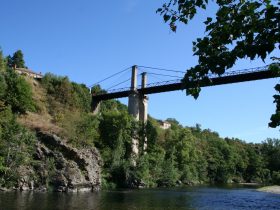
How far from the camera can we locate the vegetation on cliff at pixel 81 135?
1670 inches

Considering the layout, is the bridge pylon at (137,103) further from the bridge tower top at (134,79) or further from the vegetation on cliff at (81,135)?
the vegetation on cliff at (81,135)

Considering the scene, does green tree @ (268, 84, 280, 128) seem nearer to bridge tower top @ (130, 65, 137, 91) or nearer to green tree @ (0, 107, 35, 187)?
green tree @ (0, 107, 35, 187)

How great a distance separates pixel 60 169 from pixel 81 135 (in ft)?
28.2

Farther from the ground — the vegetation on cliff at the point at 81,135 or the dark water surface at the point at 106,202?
the vegetation on cliff at the point at 81,135

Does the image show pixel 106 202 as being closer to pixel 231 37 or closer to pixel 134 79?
pixel 231 37

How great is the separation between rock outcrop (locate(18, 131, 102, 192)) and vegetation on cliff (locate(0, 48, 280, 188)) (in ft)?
1.36

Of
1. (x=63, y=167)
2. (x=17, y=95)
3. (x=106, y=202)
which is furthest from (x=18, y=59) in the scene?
(x=106, y=202)

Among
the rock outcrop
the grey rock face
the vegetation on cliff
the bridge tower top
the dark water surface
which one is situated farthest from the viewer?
the bridge tower top

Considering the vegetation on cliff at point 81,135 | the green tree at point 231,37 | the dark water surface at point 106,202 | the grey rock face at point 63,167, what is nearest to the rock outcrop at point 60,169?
the grey rock face at point 63,167

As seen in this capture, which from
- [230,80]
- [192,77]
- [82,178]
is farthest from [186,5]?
[230,80]

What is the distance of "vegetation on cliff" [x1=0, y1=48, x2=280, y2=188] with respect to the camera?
139 feet

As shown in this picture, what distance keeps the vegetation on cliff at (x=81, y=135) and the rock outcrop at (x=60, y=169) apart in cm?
41

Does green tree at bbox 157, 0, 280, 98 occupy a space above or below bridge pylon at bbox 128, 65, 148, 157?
below

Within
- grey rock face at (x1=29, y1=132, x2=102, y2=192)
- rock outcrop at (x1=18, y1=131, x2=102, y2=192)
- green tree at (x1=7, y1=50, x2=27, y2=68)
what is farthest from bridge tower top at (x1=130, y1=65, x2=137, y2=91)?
green tree at (x1=7, y1=50, x2=27, y2=68)
